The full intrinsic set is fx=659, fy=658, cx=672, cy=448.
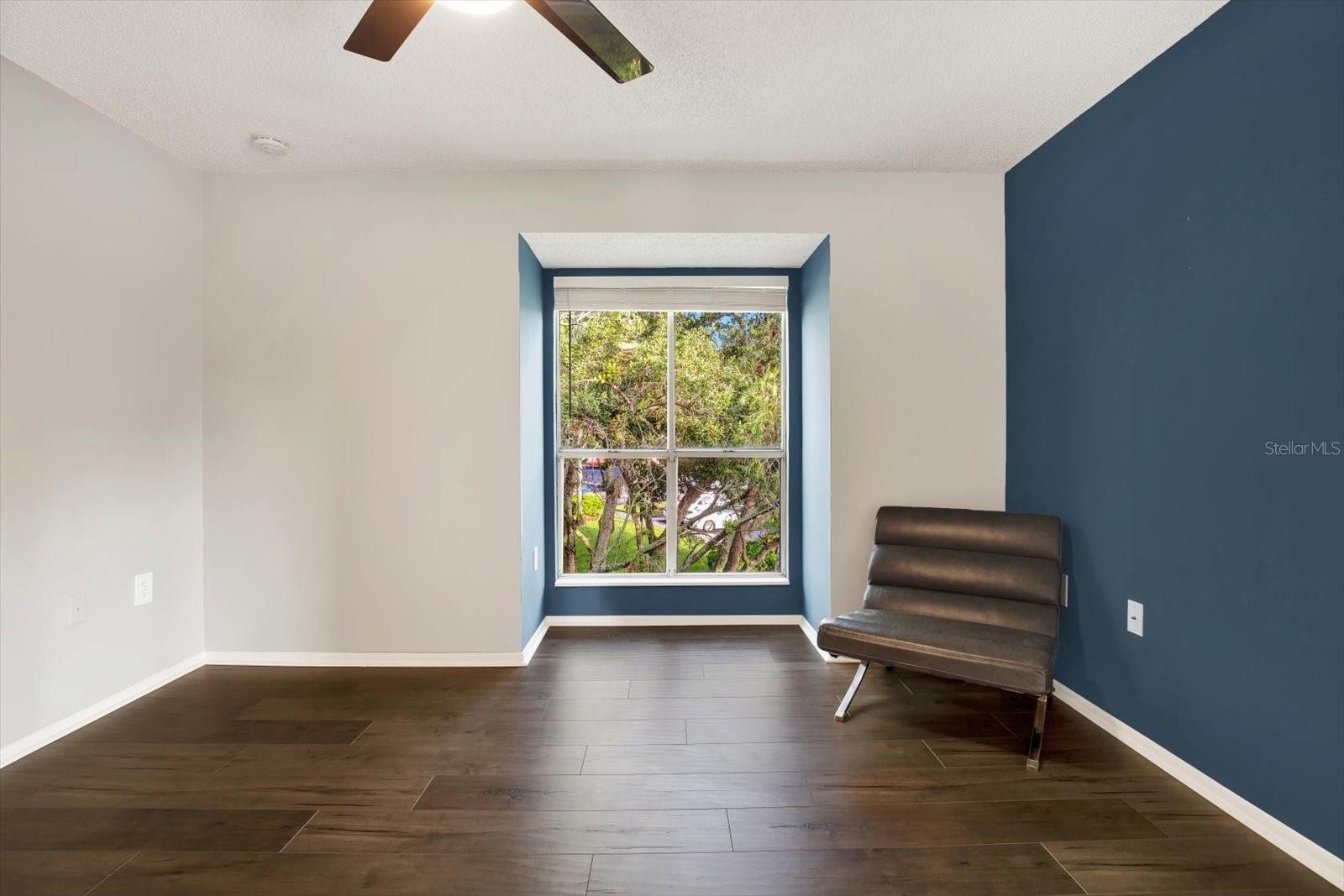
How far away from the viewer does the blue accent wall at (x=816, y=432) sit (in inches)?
131

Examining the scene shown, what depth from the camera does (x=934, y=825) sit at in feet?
6.23

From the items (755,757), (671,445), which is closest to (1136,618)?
(755,757)

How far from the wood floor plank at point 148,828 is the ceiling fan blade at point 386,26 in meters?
2.21

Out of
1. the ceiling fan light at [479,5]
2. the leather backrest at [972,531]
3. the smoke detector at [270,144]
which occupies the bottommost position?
the leather backrest at [972,531]

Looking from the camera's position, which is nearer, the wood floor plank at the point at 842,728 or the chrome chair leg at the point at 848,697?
the wood floor plank at the point at 842,728

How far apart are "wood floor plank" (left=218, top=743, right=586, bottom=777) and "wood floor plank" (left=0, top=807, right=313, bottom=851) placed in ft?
0.81

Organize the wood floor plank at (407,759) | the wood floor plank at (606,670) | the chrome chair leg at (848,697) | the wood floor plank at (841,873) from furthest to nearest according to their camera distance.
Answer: the wood floor plank at (606,670) < the chrome chair leg at (848,697) < the wood floor plank at (407,759) < the wood floor plank at (841,873)

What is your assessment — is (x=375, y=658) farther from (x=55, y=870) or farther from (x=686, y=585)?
(x=686, y=585)

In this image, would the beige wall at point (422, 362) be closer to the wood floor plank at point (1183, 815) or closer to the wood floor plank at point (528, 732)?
the wood floor plank at point (528, 732)

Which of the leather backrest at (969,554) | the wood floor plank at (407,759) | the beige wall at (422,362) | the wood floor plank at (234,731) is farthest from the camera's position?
the beige wall at (422,362)

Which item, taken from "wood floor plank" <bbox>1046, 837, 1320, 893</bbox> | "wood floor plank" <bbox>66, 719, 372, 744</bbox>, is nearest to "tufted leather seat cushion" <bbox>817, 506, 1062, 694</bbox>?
"wood floor plank" <bbox>1046, 837, 1320, 893</bbox>

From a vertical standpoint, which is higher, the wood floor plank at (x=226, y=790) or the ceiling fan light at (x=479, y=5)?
the ceiling fan light at (x=479, y=5)

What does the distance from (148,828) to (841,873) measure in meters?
1.95

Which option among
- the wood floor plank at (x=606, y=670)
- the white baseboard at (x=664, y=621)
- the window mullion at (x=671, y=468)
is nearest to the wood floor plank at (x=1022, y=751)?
the wood floor plank at (x=606, y=670)
